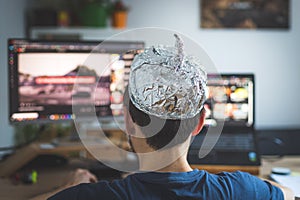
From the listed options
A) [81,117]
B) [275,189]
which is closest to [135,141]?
[275,189]

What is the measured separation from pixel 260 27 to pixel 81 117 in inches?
105

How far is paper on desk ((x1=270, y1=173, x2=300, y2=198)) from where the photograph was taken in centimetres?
135

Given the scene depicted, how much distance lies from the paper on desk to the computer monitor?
0.66 m

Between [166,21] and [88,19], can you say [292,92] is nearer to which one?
[166,21]

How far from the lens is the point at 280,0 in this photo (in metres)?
3.95

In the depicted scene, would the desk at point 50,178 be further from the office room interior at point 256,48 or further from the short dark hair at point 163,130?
the office room interior at point 256,48

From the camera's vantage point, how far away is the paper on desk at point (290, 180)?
1.35m

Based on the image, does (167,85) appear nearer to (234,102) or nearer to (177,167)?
(177,167)

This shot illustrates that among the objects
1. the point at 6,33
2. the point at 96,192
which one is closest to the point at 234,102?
the point at 96,192

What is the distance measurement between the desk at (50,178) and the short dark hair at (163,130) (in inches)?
23.5

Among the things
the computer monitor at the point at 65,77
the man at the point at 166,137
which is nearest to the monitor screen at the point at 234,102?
the computer monitor at the point at 65,77

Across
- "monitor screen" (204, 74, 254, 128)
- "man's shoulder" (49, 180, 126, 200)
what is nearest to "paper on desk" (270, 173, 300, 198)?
"monitor screen" (204, 74, 254, 128)

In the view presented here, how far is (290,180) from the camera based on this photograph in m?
1.45

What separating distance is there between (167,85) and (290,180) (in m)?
0.73
